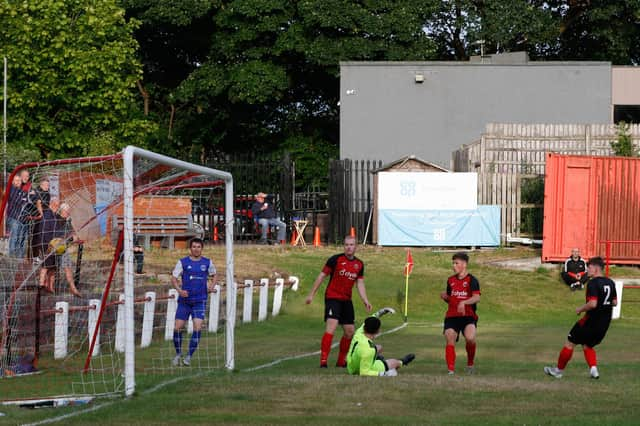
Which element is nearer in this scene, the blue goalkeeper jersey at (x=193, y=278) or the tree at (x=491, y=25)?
the blue goalkeeper jersey at (x=193, y=278)

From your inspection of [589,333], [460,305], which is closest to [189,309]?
[460,305]

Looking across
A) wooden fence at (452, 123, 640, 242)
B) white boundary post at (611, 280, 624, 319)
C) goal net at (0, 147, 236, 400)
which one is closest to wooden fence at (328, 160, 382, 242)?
wooden fence at (452, 123, 640, 242)

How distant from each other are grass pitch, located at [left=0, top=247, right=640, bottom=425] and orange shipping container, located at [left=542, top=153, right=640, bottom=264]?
3.41 meters

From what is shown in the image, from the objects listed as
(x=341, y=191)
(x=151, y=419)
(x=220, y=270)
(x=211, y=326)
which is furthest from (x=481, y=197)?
(x=151, y=419)

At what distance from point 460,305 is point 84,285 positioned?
742 centimetres

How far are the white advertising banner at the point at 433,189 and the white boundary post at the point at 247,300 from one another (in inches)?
420

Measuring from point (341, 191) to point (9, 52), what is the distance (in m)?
16.0

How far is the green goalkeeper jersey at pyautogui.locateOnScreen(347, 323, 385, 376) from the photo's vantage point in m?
14.2

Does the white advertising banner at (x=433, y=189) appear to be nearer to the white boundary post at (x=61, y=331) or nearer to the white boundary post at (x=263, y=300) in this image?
the white boundary post at (x=263, y=300)

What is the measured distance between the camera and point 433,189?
3297cm

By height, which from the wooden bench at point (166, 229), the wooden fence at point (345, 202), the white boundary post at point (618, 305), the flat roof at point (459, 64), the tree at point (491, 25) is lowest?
the white boundary post at point (618, 305)

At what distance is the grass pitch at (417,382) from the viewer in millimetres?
10883

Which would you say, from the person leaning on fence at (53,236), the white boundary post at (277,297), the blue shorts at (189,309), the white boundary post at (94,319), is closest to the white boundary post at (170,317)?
the white boundary post at (94,319)

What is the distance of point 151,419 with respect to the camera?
421 inches
